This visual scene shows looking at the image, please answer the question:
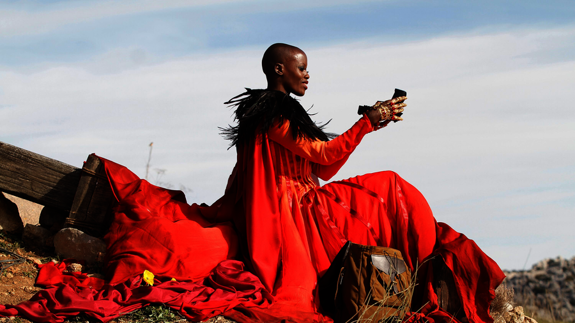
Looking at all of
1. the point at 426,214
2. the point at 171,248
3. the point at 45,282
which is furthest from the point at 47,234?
the point at 426,214

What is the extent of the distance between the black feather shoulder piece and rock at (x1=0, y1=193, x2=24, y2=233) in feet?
7.78

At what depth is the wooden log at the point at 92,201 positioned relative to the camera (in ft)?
15.1

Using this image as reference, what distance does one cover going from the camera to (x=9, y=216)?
500 cm

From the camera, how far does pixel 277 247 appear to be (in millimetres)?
3973

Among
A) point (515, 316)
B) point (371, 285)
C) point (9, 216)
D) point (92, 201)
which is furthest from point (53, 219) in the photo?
point (515, 316)

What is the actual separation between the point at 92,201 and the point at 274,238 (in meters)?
1.78

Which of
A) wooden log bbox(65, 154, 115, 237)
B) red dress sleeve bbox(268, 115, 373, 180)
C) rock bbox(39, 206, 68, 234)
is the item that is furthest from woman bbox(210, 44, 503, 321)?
rock bbox(39, 206, 68, 234)

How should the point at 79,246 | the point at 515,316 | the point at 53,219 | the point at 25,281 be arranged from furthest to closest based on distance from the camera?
the point at 53,219, the point at 515,316, the point at 79,246, the point at 25,281

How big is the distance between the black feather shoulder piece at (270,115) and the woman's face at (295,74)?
0.55 ft

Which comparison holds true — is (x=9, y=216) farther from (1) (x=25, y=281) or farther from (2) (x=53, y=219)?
(1) (x=25, y=281)

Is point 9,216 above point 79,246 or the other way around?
above

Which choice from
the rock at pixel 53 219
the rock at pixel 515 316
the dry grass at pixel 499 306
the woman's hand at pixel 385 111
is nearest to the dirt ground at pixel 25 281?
the rock at pixel 53 219

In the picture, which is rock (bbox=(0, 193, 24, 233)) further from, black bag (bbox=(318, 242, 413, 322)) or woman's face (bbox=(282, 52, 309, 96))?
black bag (bbox=(318, 242, 413, 322))

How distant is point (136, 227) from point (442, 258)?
2.34 metres
